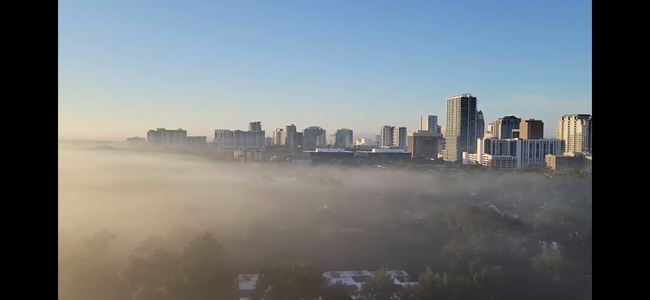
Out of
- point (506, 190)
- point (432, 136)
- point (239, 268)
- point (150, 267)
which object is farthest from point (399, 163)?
point (150, 267)

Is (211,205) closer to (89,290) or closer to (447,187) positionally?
(89,290)

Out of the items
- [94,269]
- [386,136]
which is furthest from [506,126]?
[94,269]

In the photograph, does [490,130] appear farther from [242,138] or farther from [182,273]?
[182,273]

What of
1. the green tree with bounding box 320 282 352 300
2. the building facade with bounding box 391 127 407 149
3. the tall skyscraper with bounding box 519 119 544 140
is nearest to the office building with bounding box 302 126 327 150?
the building facade with bounding box 391 127 407 149

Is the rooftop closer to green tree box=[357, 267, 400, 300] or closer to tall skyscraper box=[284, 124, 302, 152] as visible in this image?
green tree box=[357, 267, 400, 300]

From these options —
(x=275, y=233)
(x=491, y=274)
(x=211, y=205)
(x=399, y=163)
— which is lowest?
(x=491, y=274)
